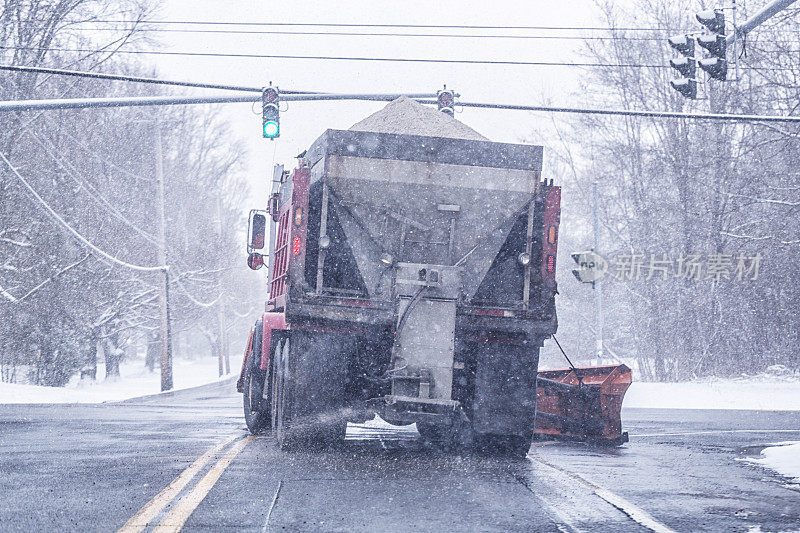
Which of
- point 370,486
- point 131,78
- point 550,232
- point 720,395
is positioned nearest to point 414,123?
point 550,232

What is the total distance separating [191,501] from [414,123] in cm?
539

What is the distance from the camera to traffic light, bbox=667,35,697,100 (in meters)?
13.3

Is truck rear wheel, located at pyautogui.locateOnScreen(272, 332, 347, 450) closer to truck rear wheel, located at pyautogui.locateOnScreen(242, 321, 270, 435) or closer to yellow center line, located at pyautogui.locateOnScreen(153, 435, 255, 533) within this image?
yellow center line, located at pyautogui.locateOnScreen(153, 435, 255, 533)

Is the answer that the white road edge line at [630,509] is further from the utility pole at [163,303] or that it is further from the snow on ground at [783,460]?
the utility pole at [163,303]

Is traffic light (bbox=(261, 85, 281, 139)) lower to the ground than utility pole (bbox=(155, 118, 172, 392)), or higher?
higher

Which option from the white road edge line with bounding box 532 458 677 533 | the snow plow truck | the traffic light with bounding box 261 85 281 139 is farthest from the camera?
the traffic light with bounding box 261 85 281 139

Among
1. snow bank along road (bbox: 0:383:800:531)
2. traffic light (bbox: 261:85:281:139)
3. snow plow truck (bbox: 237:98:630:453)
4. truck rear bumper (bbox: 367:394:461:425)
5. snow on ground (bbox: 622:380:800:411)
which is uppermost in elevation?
traffic light (bbox: 261:85:281:139)

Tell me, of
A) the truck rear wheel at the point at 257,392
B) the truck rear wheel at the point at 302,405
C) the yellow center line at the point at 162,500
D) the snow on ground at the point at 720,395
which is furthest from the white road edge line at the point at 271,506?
the snow on ground at the point at 720,395

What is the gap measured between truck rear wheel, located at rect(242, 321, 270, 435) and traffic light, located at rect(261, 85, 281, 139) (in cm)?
493

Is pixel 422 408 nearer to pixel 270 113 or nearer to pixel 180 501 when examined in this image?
pixel 180 501

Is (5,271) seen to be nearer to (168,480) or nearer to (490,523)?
(168,480)

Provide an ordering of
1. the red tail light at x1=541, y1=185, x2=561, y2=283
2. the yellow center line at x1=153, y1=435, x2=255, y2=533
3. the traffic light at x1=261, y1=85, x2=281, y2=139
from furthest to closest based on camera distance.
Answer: the traffic light at x1=261, y1=85, x2=281, y2=139, the red tail light at x1=541, y1=185, x2=561, y2=283, the yellow center line at x1=153, y1=435, x2=255, y2=533

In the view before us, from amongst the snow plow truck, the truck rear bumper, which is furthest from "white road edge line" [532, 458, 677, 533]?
the snow plow truck

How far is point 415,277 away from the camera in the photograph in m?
9.13
